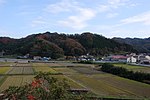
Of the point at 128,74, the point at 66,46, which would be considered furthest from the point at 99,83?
the point at 66,46

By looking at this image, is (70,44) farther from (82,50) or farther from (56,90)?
(56,90)

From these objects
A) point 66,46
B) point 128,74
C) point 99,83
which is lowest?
point 99,83

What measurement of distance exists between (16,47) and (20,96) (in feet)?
364

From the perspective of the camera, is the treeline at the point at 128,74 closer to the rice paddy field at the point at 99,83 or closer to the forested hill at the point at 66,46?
the rice paddy field at the point at 99,83

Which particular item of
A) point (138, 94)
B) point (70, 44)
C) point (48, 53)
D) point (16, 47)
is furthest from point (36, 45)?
point (138, 94)

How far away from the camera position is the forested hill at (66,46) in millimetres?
96125

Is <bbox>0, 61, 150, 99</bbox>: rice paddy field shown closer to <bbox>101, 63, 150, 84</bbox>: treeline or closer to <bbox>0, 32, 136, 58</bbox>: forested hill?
<bbox>101, 63, 150, 84</bbox>: treeline

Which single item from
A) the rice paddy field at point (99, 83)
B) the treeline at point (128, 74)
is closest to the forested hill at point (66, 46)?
the treeline at point (128, 74)

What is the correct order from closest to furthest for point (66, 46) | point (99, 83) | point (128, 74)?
point (99, 83) → point (128, 74) → point (66, 46)

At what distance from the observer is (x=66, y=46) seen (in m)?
101

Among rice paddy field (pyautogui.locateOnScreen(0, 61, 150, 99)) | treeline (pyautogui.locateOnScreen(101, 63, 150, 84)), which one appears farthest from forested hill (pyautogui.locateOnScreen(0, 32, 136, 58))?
rice paddy field (pyautogui.locateOnScreen(0, 61, 150, 99))

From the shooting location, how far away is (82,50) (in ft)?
341

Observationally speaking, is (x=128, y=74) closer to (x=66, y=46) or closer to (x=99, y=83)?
(x=99, y=83)

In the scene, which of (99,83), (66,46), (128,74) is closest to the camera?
(99,83)
